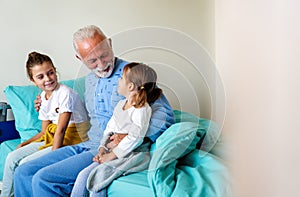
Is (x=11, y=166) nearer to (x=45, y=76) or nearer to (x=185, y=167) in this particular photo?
(x=45, y=76)

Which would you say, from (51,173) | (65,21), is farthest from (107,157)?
(65,21)

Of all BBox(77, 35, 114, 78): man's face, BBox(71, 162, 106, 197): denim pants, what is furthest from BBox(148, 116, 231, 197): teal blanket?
BBox(77, 35, 114, 78): man's face

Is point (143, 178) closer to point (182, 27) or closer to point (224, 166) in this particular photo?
point (224, 166)

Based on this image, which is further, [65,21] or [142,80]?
[65,21]

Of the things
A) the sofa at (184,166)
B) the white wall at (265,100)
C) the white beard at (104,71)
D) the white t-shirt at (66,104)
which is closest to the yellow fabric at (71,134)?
the white t-shirt at (66,104)

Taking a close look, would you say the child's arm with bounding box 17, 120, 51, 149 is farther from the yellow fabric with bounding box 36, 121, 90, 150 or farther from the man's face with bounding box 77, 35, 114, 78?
the man's face with bounding box 77, 35, 114, 78

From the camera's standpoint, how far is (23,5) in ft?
7.68

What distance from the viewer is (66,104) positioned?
1636mm

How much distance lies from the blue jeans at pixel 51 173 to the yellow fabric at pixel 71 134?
10 centimetres

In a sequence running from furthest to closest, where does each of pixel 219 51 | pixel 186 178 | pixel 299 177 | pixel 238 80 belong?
pixel 219 51 < pixel 238 80 < pixel 186 178 < pixel 299 177

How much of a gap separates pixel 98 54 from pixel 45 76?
42 cm

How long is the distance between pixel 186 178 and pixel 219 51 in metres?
0.84

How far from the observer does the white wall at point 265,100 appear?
0.81 metres

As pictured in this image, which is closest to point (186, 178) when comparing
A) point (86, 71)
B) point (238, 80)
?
point (238, 80)
